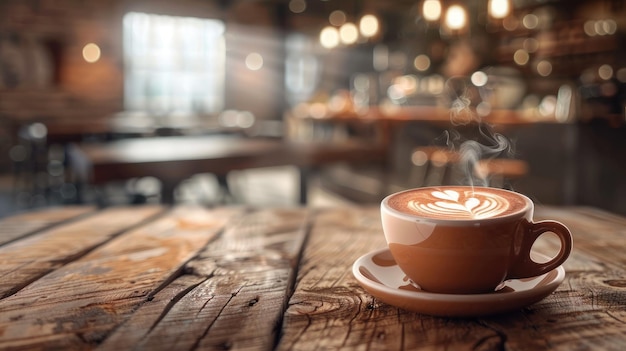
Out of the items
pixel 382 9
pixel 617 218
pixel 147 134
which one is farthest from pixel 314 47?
pixel 617 218

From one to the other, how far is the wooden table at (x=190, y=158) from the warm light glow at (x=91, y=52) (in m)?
5.71

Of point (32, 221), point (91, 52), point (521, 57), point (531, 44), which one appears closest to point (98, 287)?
point (32, 221)

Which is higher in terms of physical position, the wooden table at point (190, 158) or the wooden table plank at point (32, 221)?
the wooden table plank at point (32, 221)

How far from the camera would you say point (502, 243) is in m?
0.55

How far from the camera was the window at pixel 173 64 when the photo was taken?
29.5 ft

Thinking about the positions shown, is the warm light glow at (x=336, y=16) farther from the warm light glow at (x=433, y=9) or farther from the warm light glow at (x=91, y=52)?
the warm light glow at (x=433, y=9)

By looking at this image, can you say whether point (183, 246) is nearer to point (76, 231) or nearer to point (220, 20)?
point (76, 231)

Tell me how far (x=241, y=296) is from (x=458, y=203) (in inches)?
9.9

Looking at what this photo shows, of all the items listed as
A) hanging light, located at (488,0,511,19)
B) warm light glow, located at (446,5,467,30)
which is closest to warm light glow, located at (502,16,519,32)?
warm light glow, located at (446,5,467,30)

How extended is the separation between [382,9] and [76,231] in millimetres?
9592

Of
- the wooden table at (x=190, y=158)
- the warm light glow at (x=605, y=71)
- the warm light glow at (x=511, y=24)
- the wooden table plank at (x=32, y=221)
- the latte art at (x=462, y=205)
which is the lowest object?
the wooden table at (x=190, y=158)

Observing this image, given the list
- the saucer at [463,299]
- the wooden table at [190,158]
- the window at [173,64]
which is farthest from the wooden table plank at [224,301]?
the window at [173,64]

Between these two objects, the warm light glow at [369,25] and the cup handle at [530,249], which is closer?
the cup handle at [530,249]

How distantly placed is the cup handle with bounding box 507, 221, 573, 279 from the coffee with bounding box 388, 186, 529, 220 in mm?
27
